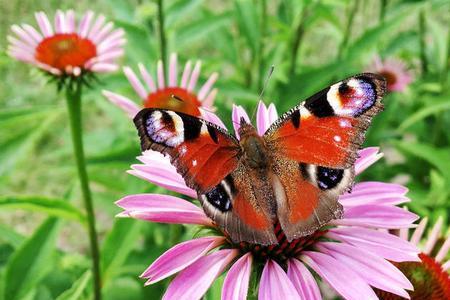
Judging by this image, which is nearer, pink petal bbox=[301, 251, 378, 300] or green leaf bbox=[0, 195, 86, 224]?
pink petal bbox=[301, 251, 378, 300]

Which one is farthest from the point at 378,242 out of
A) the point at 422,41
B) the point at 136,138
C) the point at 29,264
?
the point at 422,41

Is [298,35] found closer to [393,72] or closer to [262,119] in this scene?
[393,72]

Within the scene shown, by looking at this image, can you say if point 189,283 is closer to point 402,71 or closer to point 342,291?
point 342,291

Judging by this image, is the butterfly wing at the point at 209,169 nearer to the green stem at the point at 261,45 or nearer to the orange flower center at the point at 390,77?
the green stem at the point at 261,45

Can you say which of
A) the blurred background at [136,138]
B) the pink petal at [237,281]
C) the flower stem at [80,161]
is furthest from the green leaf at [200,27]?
the pink petal at [237,281]

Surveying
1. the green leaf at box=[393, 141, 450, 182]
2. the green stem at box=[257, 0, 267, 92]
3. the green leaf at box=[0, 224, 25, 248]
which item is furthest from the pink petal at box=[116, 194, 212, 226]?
the green stem at box=[257, 0, 267, 92]

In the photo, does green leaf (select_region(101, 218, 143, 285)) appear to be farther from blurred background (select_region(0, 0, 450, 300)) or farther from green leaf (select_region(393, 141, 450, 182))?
green leaf (select_region(393, 141, 450, 182))

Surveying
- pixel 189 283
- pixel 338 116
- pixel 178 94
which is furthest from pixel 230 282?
pixel 178 94
